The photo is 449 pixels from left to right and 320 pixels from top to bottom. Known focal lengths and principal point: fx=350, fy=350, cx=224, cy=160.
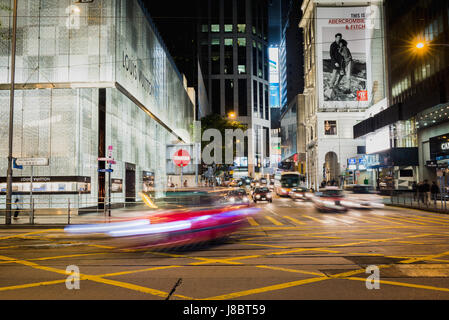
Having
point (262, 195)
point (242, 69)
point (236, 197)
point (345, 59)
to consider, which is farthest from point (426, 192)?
point (242, 69)

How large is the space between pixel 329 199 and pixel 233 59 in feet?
340

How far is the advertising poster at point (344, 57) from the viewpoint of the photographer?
70.6 meters

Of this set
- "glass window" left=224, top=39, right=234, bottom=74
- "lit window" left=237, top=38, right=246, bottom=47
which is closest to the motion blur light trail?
"glass window" left=224, top=39, right=234, bottom=74

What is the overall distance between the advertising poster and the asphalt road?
212ft

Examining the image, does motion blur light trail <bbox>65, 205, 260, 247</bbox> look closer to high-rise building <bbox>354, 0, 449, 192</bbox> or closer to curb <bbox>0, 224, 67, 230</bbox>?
curb <bbox>0, 224, 67, 230</bbox>

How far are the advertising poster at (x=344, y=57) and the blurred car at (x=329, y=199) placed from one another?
51803mm

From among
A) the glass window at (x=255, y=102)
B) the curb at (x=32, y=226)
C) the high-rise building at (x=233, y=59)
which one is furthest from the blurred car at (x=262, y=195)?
the glass window at (x=255, y=102)

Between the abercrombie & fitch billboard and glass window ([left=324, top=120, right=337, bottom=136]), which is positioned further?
glass window ([left=324, top=120, right=337, bottom=136])

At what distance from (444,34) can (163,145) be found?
107 feet

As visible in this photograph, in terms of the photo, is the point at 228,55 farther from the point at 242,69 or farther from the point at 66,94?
the point at 66,94

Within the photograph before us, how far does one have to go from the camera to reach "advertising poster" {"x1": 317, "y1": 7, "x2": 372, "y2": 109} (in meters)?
70.6

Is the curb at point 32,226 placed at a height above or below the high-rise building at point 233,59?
below

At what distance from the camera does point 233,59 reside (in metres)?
121

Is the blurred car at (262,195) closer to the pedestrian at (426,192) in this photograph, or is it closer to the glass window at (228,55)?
the pedestrian at (426,192)
